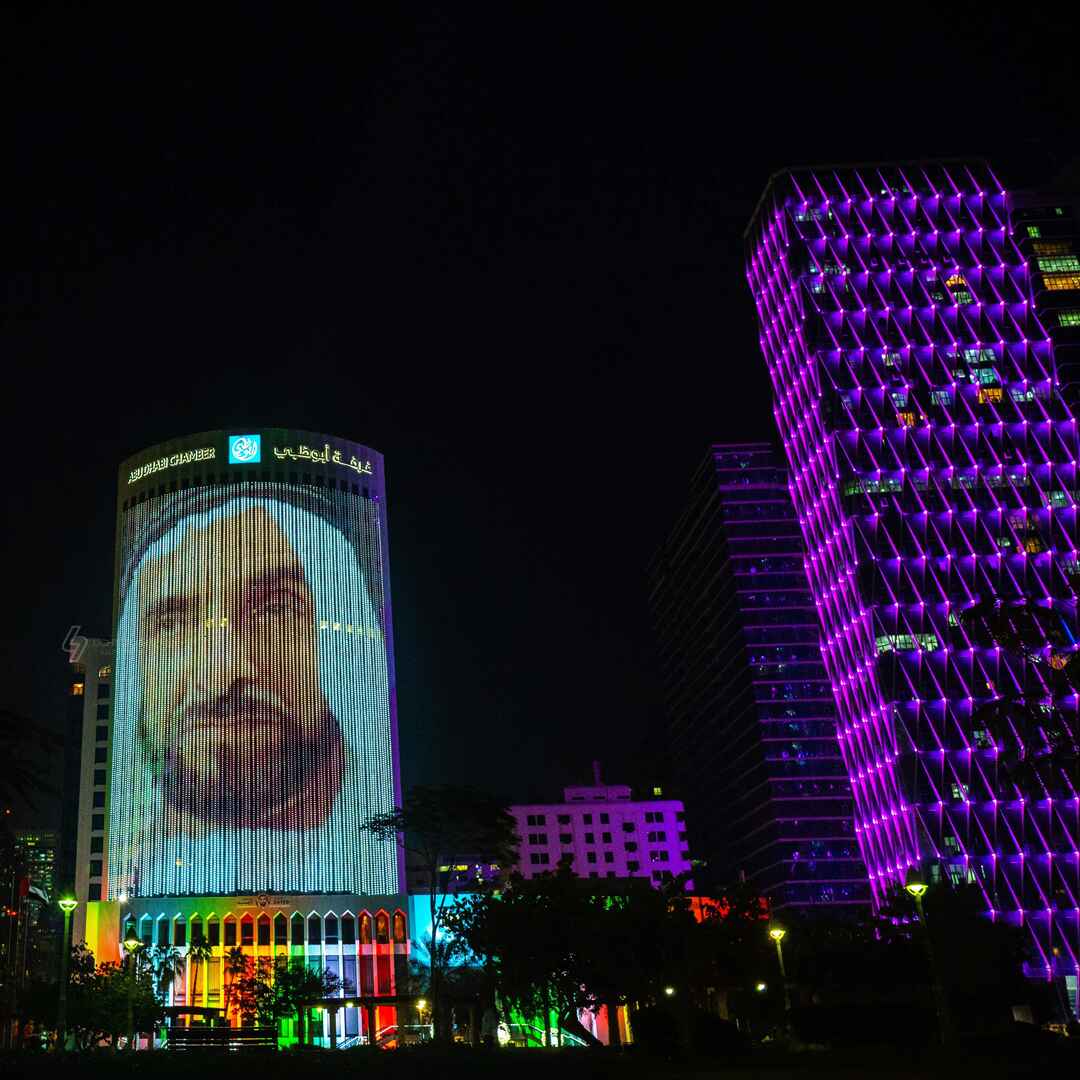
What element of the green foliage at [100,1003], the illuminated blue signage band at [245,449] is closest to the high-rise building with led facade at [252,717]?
the illuminated blue signage band at [245,449]

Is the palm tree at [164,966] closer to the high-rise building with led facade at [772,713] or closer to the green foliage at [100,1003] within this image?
the green foliage at [100,1003]

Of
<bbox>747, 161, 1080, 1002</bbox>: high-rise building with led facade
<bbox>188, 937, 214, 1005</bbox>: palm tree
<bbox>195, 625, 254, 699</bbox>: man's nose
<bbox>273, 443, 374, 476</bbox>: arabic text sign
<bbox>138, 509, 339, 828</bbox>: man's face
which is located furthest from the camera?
<bbox>273, 443, 374, 476</bbox>: arabic text sign

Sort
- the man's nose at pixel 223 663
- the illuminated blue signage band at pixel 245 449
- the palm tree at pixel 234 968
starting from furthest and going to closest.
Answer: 1. the illuminated blue signage band at pixel 245 449
2. the man's nose at pixel 223 663
3. the palm tree at pixel 234 968

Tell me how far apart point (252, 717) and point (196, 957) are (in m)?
29.7

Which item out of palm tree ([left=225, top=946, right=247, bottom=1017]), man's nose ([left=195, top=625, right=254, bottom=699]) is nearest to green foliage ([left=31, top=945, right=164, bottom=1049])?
palm tree ([left=225, top=946, right=247, bottom=1017])

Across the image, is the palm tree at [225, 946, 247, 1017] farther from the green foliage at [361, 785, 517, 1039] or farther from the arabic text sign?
the arabic text sign

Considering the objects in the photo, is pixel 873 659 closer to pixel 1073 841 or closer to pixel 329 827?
pixel 1073 841

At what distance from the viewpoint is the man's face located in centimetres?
14738

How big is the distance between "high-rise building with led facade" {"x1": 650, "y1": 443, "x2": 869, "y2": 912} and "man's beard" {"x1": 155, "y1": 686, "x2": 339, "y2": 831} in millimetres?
65066

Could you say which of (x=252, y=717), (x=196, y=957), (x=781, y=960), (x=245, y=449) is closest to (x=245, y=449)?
(x=245, y=449)

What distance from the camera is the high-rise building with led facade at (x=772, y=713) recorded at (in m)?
172

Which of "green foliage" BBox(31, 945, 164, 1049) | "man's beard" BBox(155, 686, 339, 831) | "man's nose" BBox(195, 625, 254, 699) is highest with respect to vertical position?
"man's nose" BBox(195, 625, 254, 699)

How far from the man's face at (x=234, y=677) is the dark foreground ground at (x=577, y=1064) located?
95.7m

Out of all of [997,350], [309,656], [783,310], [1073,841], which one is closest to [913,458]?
[997,350]
